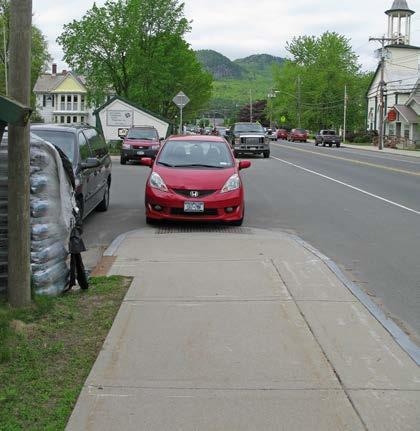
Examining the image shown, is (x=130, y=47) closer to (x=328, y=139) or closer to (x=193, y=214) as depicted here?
(x=328, y=139)

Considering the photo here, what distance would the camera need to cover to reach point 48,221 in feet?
Answer: 19.9

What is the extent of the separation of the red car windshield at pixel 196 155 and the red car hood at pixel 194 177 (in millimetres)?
259

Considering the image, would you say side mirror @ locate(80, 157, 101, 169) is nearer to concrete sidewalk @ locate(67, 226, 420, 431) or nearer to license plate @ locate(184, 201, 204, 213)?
license plate @ locate(184, 201, 204, 213)

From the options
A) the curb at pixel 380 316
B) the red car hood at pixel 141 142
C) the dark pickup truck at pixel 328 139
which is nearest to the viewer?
the curb at pixel 380 316

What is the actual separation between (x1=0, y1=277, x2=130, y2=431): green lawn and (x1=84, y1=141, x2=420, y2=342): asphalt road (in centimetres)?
274

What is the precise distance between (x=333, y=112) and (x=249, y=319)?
9318cm

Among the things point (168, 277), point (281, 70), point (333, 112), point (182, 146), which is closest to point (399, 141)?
point (333, 112)

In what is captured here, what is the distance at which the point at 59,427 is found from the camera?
3621 mm

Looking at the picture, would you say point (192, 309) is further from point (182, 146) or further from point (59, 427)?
point (182, 146)

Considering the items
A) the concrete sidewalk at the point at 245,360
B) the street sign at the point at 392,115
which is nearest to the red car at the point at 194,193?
the concrete sidewalk at the point at 245,360

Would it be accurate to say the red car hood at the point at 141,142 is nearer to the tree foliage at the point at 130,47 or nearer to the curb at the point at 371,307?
the tree foliage at the point at 130,47

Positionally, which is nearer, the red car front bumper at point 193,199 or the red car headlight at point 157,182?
the red car front bumper at point 193,199

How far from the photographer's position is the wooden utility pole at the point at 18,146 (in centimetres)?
538

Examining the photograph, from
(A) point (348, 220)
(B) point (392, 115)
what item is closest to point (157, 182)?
(A) point (348, 220)
